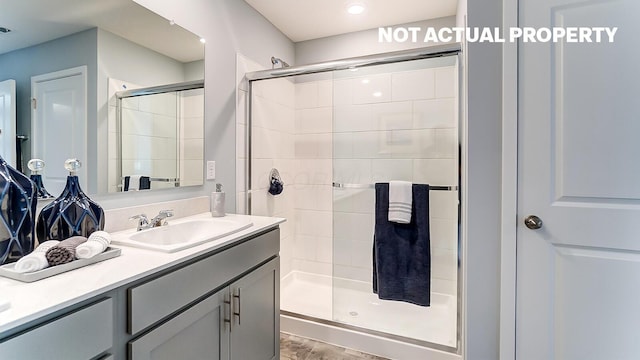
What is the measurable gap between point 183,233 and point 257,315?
55cm

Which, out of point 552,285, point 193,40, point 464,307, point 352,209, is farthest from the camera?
point 352,209

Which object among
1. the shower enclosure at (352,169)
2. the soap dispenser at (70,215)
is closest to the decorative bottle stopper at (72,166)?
the soap dispenser at (70,215)

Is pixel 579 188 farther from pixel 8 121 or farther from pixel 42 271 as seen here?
pixel 8 121

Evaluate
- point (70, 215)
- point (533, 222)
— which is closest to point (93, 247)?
point (70, 215)

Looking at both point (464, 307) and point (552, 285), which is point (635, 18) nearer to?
point (552, 285)

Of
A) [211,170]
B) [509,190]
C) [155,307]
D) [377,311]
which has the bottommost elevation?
[377,311]

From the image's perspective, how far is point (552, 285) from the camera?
4.49ft

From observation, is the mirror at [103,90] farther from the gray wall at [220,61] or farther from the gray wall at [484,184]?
the gray wall at [484,184]

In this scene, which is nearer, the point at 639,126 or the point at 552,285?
the point at 639,126

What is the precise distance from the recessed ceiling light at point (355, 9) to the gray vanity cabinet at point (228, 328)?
6.11 ft

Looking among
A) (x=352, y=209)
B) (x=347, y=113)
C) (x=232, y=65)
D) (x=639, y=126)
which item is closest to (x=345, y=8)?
(x=347, y=113)

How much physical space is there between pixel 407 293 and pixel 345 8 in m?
2.06

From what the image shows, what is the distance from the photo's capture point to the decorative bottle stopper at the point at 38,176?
3.50ft

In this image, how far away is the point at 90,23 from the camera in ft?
4.06
